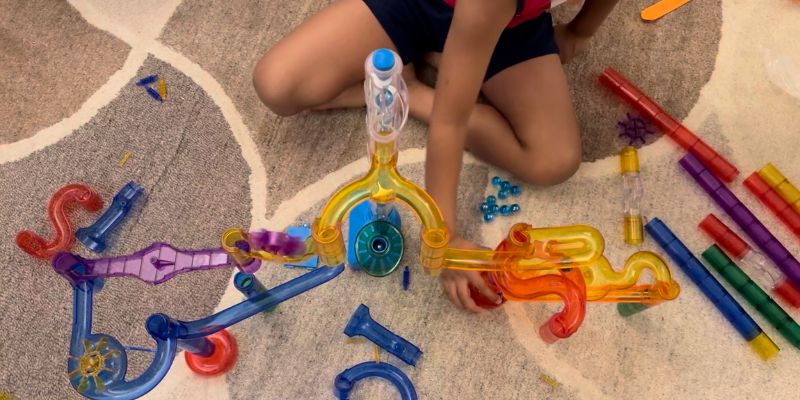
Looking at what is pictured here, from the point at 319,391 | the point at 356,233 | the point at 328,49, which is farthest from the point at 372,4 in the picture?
the point at 319,391

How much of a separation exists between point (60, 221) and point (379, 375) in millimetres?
515

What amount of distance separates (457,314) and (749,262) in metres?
0.44

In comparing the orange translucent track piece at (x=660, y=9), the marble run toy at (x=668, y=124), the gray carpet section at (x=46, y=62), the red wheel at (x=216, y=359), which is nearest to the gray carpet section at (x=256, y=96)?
the gray carpet section at (x=46, y=62)

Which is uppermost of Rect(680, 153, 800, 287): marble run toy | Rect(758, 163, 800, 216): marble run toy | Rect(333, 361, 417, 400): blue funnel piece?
Rect(758, 163, 800, 216): marble run toy

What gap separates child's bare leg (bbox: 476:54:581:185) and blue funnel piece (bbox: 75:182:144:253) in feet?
1.73

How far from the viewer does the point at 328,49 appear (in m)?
0.86

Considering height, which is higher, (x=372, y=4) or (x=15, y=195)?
(x=372, y=4)

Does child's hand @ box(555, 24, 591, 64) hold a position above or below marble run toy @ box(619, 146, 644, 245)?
above

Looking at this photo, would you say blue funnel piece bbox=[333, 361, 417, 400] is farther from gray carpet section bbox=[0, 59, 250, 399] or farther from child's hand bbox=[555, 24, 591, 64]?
child's hand bbox=[555, 24, 591, 64]

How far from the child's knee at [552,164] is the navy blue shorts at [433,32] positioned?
141mm

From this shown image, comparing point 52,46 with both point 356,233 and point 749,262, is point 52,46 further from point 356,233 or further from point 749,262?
point 749,262

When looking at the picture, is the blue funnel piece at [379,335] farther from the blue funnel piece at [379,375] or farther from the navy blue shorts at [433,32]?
the navy blue shorts at [433,32]

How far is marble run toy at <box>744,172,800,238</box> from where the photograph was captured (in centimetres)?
90

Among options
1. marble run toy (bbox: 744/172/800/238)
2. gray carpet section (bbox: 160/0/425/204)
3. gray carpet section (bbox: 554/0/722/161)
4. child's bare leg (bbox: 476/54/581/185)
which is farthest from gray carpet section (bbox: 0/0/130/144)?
marble run toy (bbox: 744/172/800/238)
